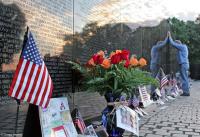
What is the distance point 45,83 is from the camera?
396 cm

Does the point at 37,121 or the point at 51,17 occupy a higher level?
the point at 51,17

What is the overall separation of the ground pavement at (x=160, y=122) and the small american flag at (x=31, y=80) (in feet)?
1.66

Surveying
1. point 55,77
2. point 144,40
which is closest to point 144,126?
point 55,77

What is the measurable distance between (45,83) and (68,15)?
2184mm

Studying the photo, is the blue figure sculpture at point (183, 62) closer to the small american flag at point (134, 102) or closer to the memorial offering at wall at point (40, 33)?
the small american flag at point (134, 102)

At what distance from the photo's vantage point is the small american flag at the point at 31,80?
12.2 feet

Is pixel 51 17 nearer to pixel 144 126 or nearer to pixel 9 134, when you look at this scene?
pixel 9 134

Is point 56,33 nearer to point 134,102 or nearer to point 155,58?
point 134,102

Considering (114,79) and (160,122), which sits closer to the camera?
(114,79)

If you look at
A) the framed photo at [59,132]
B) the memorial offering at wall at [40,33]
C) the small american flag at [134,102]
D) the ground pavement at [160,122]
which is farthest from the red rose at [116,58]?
the small american flag at [134,102]

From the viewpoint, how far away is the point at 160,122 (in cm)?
790

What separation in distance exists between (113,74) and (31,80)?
5.33 ft

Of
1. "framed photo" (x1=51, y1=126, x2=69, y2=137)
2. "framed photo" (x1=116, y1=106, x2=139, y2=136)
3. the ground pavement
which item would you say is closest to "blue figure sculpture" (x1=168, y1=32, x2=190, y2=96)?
the ground pavement

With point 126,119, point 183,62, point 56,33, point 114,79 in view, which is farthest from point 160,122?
point 183,62
